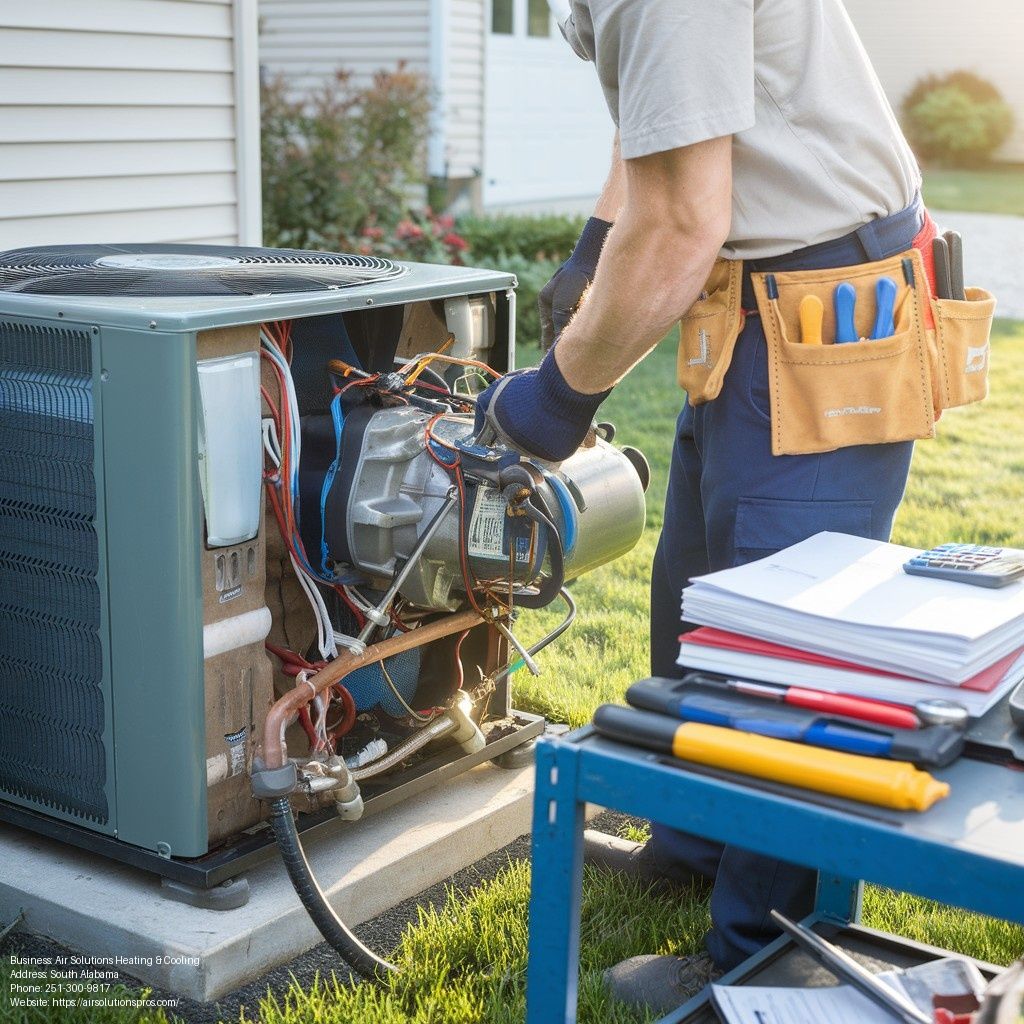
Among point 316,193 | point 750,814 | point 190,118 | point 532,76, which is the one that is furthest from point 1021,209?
point 750,814

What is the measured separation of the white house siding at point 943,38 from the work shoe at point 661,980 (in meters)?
29.5

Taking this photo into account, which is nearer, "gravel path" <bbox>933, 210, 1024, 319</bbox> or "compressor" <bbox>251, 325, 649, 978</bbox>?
"compressor" <bbox>251, 325, 649, 978</bbox>

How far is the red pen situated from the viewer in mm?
1450

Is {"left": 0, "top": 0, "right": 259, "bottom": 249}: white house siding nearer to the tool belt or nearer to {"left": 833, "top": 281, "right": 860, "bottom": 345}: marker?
the tool belt

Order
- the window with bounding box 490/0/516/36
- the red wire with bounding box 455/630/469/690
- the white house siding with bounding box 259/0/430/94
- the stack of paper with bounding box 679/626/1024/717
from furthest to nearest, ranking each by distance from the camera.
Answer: the window with bounding box 490/0/516/36, the white house siding with bounding box 259/0/430/94, the red wire with bounding box 455/630/469/690, the stack of paper with bounding box 679/626/1024/717

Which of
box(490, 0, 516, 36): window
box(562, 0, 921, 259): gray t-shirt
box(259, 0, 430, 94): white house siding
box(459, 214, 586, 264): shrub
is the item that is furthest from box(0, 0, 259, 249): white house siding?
box(490, 0, 516, 36): window

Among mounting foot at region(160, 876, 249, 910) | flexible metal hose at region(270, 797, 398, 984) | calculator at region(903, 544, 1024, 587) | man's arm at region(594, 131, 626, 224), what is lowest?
mounting foot at region(160, 876, 249, 910)

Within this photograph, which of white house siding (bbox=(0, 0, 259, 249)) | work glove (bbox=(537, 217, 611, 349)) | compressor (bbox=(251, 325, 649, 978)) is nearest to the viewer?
compressor (bbox=(251, 325, 649, 978))

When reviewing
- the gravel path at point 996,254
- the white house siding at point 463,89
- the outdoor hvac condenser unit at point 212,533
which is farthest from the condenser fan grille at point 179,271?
the white house siding at point 463,89

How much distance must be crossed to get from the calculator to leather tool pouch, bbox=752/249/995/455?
0.38 m

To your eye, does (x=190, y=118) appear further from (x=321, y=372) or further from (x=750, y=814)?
(x=750, y=814)

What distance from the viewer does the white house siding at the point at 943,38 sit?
29188mm

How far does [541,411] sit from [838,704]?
0.83 meters

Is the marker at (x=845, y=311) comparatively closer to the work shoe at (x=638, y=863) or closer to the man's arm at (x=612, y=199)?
the man's arm at (x=612, y=199)
